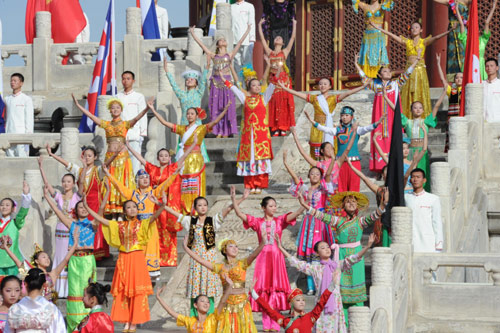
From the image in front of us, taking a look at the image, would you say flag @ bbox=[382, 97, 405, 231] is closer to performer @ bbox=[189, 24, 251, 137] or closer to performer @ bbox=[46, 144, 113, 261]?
performer @ bbox=[46, 144, 113, 261]

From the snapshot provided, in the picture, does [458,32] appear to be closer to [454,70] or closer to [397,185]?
[454,70]

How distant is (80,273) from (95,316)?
2320mm

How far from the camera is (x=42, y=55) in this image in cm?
2281

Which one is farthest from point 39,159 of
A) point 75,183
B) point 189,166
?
point 189,166

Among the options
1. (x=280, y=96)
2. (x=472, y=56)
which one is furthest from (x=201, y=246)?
(x=472, y=56)

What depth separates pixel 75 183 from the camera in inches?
675

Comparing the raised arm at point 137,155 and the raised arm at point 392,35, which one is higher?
the raised arm at point 392,35

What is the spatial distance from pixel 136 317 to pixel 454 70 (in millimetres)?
8677

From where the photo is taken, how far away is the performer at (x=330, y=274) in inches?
519

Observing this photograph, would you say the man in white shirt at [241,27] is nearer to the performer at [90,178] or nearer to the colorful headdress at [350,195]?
the performer at [90,178]

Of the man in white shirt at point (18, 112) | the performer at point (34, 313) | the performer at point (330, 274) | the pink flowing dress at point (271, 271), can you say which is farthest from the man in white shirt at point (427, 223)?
the man in white shirt at point (18, 112)

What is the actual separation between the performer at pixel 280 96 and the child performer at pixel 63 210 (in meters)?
3.91

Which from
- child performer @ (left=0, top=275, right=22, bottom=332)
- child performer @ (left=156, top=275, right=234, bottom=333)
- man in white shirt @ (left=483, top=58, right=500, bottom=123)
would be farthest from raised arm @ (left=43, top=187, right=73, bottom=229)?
man in white shirt @ (left=483, top=58, right=500, bottom=123)

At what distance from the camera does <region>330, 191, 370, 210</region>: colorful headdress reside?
14664 mm
